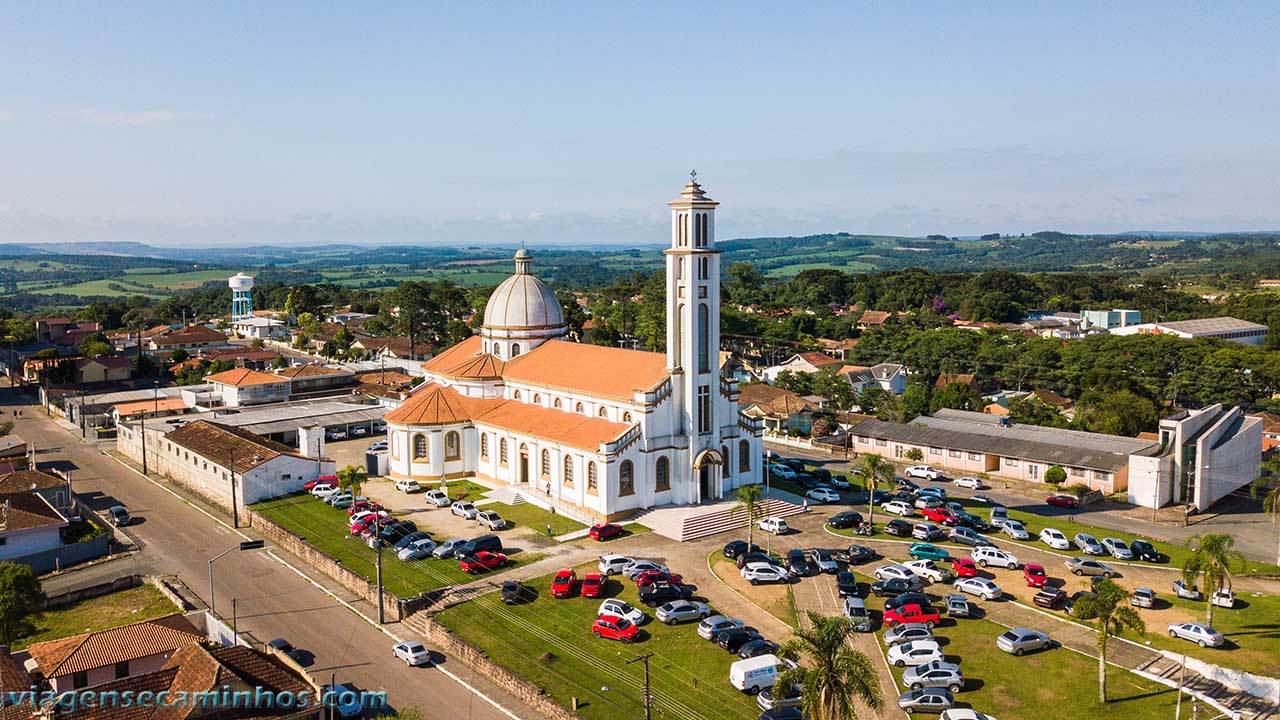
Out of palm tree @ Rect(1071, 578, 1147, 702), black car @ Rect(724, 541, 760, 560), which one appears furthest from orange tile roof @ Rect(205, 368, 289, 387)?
palm tree @ Rect(1071, 578, 1147, 702)

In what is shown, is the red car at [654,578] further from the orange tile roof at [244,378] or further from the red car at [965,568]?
the orange tile roof at [244,378]

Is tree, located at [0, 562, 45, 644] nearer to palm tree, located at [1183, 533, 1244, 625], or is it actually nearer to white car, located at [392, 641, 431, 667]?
white car, located at [392, 641, 431, 667]

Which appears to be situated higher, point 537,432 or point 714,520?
point 537,432

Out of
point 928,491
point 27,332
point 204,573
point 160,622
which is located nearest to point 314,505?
point 204,573

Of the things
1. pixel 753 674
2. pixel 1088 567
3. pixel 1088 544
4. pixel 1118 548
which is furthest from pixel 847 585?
pixel 1118 548

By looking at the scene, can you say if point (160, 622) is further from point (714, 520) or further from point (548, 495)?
point (714, 520)

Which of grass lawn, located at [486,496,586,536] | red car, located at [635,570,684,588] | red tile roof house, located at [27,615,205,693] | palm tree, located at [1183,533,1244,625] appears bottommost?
grass lawn, located at [486,496,586,536]

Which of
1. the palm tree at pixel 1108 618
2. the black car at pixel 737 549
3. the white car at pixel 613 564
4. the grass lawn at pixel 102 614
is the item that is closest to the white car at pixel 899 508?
the black car at pixel 737 549
